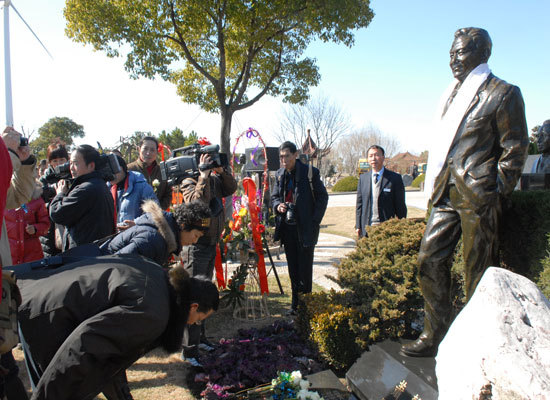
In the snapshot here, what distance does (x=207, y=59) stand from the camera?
11.2 metres

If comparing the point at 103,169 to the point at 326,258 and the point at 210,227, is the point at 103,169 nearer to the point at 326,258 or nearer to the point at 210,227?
the point at 210,227

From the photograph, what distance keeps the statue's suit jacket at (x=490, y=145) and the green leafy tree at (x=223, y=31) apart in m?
7.94

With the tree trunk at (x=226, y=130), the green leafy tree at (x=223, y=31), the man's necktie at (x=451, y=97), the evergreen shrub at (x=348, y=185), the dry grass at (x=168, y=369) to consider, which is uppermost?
the green leafy tree at (x=223, y=31)

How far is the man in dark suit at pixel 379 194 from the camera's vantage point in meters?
5.04

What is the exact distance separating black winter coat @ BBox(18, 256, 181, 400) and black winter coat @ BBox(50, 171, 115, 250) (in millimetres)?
1225

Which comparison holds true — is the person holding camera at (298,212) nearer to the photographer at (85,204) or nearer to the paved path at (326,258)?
the paved path at (326,258)

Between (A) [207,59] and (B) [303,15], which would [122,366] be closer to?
(B) [303,15]

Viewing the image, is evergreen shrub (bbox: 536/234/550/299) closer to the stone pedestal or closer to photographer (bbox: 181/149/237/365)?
the stone pedestal

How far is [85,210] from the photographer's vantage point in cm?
315

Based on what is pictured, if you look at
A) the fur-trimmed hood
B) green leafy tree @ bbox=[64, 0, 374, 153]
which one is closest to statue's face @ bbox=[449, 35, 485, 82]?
the fur-trimmed hood

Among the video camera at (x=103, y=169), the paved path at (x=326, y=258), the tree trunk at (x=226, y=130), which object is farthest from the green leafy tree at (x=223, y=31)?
the video camera at (x=103, y=169)

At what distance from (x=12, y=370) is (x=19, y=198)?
130cm

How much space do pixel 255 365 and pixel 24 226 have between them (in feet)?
9.71

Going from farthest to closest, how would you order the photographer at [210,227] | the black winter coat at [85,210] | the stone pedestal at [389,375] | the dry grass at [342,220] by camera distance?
the dry grass at [342,220], the photographer at [210,227], the black winter coat at [85,210], the stone pedestal at [389,375]
